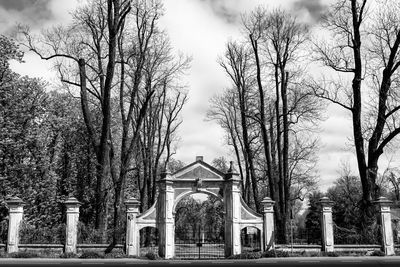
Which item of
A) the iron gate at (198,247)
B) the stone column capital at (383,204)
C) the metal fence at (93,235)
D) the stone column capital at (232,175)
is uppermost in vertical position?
the stone column capital at (232,175)

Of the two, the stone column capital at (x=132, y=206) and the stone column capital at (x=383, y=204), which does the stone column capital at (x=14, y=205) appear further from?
the stone column capital at (x=383, y=204)

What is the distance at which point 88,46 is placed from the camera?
2447 cm

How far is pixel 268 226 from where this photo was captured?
787 inches

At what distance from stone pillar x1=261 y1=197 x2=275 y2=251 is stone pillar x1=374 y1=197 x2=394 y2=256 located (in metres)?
5.12

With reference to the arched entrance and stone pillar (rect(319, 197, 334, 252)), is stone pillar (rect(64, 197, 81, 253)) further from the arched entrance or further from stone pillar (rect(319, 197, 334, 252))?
stone pillar (rect(319, 197, 334, 252))

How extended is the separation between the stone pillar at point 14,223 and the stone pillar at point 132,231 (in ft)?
17.2

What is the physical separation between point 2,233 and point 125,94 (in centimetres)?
1145

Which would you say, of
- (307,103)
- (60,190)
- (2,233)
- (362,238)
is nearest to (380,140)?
(362,238)

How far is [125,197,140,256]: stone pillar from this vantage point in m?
19.5

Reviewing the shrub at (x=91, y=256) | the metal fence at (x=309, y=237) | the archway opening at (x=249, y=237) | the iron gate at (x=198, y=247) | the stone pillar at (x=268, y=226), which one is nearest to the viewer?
the shrub at (x=91, y=256)

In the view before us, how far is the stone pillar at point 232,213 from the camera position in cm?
2009

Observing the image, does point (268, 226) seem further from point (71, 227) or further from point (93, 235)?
point (71, 227)

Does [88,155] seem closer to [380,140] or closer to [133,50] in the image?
[133,50]

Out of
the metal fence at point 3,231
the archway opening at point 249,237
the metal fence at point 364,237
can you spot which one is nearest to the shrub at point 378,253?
the metal fence at point 364,237
